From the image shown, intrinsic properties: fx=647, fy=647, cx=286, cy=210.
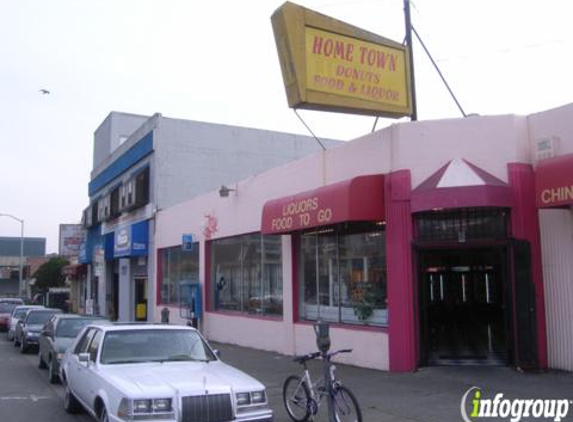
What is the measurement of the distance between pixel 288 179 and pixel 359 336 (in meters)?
4.84

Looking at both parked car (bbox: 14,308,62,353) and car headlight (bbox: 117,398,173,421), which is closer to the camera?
car headlight (bbox: 117,398,173,421)

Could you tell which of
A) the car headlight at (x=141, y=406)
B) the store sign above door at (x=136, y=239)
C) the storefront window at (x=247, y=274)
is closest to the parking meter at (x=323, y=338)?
the car headlight at (x=141, y=406)

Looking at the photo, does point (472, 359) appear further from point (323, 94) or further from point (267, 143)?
point (267, 143)

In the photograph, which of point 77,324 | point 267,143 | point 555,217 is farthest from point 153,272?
point 555,217

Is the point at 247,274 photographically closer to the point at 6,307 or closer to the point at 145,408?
the point at 145,408

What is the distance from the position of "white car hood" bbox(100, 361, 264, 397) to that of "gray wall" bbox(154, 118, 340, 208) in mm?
18756

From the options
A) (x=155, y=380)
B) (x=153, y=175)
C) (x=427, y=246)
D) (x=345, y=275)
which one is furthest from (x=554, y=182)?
(x=153, y=175)

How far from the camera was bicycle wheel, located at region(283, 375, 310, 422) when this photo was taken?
8.38 metres

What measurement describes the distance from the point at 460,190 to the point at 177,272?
50.4 feet

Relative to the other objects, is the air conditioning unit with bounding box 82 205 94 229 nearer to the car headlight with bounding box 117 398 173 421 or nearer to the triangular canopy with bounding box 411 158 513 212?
the triangular canopy with bounding box 411 158 513 212

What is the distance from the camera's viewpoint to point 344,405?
7613 mm

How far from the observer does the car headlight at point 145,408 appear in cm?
660

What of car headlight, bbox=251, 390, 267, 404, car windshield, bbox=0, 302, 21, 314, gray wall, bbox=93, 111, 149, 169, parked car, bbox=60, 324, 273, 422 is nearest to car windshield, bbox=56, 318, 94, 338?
parked car, bbox=60, 324, 273, 422

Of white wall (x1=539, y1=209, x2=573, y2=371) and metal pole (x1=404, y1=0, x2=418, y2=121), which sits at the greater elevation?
metal pole (x1=404, y1=0, x2=418, y2=121)
